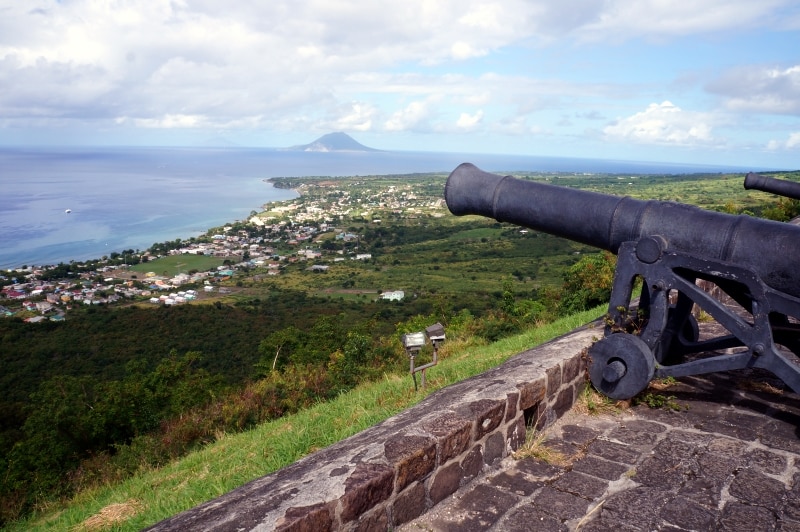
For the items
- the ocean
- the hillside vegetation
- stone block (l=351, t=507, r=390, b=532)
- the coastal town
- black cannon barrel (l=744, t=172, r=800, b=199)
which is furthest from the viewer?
the ocean

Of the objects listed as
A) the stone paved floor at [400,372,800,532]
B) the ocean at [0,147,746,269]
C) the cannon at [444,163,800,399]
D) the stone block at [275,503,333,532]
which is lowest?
the ocean at [0,147,746,269]

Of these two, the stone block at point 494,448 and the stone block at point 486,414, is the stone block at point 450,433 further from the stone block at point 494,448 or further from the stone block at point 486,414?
the stone block at point 494,448

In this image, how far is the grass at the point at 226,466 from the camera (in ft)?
13.3

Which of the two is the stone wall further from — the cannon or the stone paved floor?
the cannon

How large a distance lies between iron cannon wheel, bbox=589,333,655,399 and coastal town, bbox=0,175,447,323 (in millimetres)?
37050

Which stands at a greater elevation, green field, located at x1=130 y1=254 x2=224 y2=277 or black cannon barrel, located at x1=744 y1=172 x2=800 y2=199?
black cannon barrel, located at x1=744 y1=172 x2=800 y2=199

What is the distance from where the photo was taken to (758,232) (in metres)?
3.34

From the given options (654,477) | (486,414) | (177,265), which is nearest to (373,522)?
(486,414)

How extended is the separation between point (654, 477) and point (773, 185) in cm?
227

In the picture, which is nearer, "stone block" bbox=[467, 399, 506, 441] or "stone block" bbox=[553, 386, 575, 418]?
"stone block" bbox=[467, 399, 506, 441]

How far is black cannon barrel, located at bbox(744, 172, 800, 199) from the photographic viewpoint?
3686mm

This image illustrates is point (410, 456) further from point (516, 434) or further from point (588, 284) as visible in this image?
point (588, 284)

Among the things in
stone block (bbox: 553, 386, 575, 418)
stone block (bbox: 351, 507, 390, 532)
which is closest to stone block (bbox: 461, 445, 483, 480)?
stone block (bbox: 351, 507, 390, 532)

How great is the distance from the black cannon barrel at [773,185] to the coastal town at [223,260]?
37.0 m
